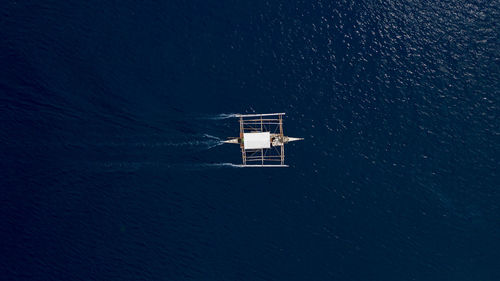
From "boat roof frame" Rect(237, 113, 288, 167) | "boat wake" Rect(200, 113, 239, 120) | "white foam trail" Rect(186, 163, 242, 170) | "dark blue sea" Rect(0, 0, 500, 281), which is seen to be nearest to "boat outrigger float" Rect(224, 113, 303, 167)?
"boat roof frame" Rect(237, 113, 288, 167)

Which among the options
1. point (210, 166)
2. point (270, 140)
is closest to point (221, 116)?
point (210, 166)

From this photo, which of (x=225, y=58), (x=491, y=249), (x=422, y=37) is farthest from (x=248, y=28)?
(x=491, y=249)

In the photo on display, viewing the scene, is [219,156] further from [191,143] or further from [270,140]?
[270,140]

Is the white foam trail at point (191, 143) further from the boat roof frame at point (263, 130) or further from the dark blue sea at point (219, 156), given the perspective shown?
the boat roof frame at point (263, 130)

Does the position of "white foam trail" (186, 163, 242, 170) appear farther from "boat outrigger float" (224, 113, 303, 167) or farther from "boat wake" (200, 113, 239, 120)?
"boat wake" (200, 113, 239, 120)

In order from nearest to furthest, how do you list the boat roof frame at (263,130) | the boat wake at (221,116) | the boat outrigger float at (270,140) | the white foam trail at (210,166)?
the boat outrigger float at (270,140) < the boat roof frame at (263,130) < the boat wake at (221,116) < the white foam trail at (210,166)

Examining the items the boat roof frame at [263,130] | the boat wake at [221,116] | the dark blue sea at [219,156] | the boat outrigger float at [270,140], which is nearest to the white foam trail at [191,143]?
the dark blue sea at [219,156]
